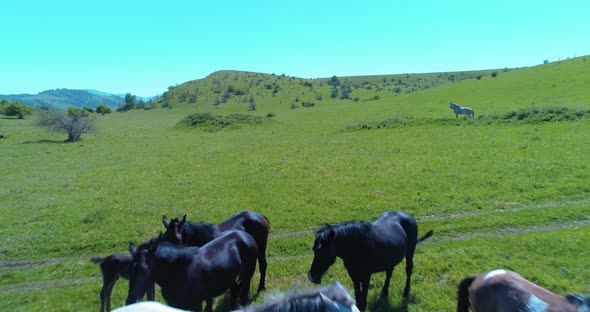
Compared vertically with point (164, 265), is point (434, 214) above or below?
below

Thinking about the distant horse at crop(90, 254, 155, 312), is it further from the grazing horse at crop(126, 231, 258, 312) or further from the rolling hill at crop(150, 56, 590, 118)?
the rolling hill at crop(150, 56, 590, 118)

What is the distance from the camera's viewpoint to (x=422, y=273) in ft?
27.8

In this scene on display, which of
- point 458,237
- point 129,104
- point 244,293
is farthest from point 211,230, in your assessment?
point 129,104

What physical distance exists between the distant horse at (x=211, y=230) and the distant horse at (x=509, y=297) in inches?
198

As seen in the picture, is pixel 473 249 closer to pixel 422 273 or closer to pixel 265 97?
pixel 422 273

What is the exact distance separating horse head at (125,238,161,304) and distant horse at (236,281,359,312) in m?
3.10

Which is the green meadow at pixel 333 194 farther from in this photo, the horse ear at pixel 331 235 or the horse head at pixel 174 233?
the horse ear at pixel 331 235

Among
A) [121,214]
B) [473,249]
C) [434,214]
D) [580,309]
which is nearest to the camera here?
[580,309]

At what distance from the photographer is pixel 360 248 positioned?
21.8ft

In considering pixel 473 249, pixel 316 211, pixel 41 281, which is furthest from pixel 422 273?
pixel 41 281

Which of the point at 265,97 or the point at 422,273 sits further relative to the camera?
the point at 265,97

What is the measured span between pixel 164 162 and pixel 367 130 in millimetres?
22025

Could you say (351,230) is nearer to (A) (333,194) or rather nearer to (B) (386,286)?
(B) (386,286)

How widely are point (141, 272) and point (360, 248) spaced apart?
4.29 metres
